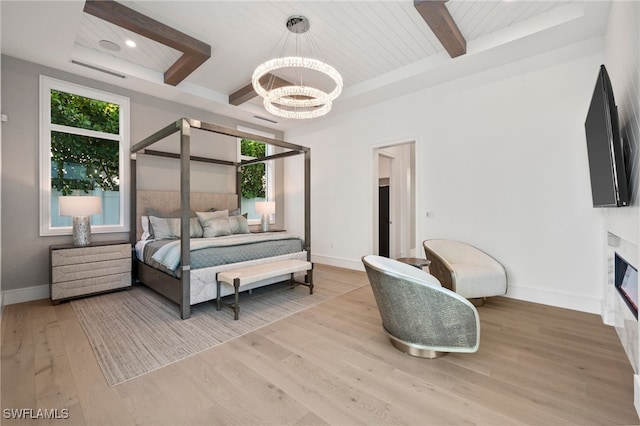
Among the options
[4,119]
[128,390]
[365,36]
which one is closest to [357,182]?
[365,36]

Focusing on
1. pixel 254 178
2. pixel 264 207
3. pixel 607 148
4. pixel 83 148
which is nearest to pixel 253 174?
pixel 254 178

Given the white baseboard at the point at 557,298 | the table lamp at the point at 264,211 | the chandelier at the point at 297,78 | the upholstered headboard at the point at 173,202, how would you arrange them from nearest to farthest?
the chandelier at the point at 297,78 < the white baseboard at the point at 557,298 < the upholstered headboard at the point at 173,202 < the table lamp at the point at 264,211

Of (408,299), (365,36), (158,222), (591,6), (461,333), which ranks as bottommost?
(461,333)

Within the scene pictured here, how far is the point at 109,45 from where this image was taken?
133 inches

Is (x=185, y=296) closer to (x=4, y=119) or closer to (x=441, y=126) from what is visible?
(x=4, y=119)

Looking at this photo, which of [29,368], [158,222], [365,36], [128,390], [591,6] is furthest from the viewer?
[158,222]

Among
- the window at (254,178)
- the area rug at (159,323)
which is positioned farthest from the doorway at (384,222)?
the window at (254,178)

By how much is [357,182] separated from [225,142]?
2816 millimetres

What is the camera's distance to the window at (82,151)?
359 cm

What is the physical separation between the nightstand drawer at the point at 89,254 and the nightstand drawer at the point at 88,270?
0.17 ft

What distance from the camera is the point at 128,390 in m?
1.73

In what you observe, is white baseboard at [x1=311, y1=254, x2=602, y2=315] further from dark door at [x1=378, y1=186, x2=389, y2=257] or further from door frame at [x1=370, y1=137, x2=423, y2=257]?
dark door at [x1=378, y1=186, x2=389, y2=257]

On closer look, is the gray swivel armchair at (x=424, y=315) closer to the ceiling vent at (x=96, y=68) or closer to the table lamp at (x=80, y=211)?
the table lamp at (x=80, y=211)

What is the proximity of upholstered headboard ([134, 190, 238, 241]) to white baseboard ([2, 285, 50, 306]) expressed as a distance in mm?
1217
